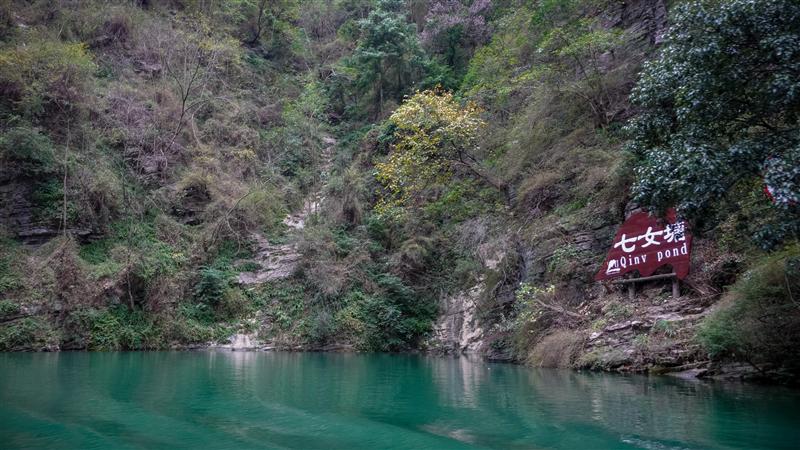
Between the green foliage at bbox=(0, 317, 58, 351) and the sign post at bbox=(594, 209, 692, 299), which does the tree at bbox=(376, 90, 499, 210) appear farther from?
the green foliage at bbox=(0, 317, 58, 351)

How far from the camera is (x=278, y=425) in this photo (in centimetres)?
701

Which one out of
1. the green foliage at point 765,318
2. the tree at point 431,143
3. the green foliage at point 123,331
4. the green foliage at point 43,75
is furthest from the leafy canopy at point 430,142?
the green foliage at point 43,75

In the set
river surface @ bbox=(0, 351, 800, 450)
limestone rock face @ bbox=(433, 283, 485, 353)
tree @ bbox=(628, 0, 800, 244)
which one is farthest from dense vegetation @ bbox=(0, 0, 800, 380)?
river surface @ bbox=(0, 351, 800, 450)

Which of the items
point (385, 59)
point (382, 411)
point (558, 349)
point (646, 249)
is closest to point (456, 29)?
point (385, 59)

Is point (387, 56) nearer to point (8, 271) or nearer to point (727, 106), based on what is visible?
point (8, 271)

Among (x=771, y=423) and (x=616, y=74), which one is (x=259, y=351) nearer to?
(x=616, y=74)

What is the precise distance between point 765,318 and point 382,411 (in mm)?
5834

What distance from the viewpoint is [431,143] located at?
59.3ft

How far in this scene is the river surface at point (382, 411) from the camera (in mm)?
6125

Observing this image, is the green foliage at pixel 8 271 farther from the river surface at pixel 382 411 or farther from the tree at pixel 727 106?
the tree at pixel 727 106

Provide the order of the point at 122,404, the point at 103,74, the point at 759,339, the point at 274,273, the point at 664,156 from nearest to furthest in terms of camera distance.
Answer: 1. the point at 664,156
2. the point at 122,404
3. the point at 759,339
4. the point at 274,273
5. the point at 103,74

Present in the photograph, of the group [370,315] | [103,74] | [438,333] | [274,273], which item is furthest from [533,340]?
[103,74]

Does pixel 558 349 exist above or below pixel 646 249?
below

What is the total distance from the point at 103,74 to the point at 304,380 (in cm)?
2305
